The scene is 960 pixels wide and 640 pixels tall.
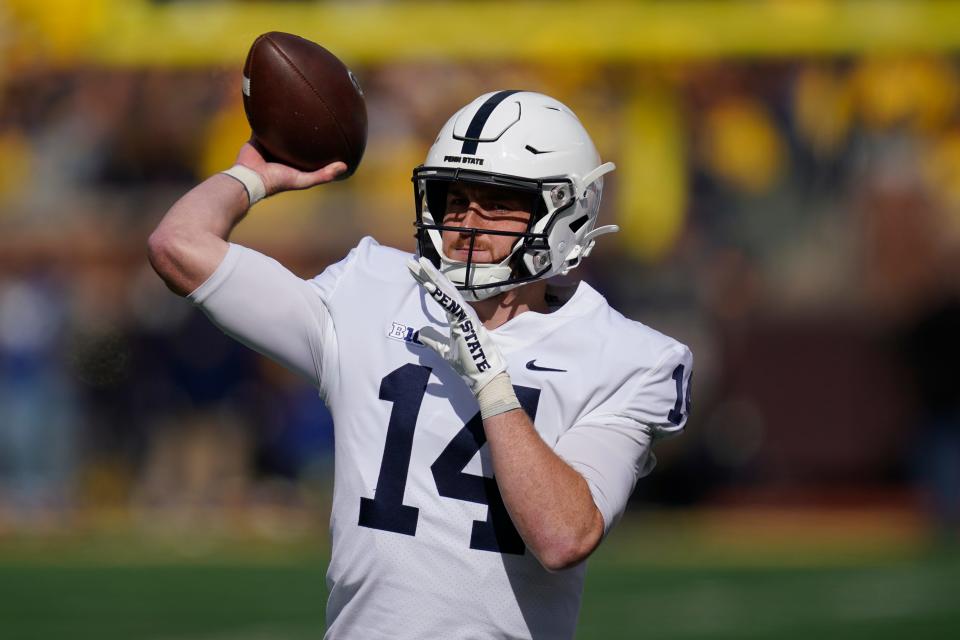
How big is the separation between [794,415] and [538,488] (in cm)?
906

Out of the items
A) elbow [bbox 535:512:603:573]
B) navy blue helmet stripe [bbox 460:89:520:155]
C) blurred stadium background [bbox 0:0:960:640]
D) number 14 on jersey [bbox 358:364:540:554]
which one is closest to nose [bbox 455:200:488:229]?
navy blue helmet stripe [bbox 460:89:520:155]

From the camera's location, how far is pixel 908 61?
11.6m

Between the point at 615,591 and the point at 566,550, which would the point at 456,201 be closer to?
the point at 566,550

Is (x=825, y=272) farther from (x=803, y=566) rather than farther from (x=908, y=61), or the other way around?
(x=803, y=566)

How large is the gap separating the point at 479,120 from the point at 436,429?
600 mm

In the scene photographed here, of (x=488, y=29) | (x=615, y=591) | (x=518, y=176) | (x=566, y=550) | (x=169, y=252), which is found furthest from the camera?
(x=488, y=29)

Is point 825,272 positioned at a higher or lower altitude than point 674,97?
lower

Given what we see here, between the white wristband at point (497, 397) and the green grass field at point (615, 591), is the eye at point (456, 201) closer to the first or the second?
the white wristband at point (497, 397)

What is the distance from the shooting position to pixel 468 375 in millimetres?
2555

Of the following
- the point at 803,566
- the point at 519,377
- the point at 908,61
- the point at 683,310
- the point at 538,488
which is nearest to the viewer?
the point at 538,488

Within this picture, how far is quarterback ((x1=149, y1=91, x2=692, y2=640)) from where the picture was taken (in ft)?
8.43

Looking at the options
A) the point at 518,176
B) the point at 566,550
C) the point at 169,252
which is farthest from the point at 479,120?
the point at 566,550

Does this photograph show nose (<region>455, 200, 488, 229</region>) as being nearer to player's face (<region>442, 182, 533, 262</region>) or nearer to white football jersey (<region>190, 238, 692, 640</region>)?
player's face (<region>442, 182, 533, 262</region>)

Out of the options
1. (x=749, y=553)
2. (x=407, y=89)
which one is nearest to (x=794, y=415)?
(x=749, y=553)
